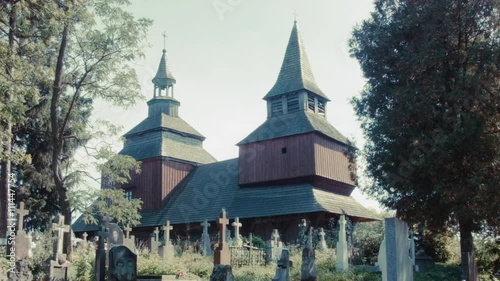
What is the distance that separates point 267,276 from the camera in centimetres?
1583

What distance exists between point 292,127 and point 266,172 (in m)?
3.04

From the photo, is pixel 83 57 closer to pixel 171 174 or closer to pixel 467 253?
pixel 467 253

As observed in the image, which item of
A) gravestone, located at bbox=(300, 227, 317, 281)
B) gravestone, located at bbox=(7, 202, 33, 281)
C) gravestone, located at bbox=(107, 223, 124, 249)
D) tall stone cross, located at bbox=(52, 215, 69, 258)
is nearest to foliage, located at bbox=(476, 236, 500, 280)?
gravestone, located at bbox=(300, 227, 317, 281)

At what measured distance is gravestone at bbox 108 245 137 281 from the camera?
8805mm

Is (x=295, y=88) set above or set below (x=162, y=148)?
above

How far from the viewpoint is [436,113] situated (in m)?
16.7

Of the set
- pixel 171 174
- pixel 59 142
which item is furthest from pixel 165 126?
pixel 59 142

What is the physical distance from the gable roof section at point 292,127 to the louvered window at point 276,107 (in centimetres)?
31

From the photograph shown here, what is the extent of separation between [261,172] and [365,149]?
1308 cm

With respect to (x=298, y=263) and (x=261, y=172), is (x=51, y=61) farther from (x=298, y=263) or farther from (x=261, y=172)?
(x=261, y=172)

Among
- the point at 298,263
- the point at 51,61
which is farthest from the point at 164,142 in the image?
the point at 298,263

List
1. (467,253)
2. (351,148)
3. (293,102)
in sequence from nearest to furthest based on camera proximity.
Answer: (467,253), (351,148), (293,102)

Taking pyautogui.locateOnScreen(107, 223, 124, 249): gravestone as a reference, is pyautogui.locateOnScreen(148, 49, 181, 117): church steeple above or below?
above

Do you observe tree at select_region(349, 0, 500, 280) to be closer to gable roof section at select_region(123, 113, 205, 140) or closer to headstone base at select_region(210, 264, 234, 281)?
headstone base at select_region(210, 264, 234, 281)
